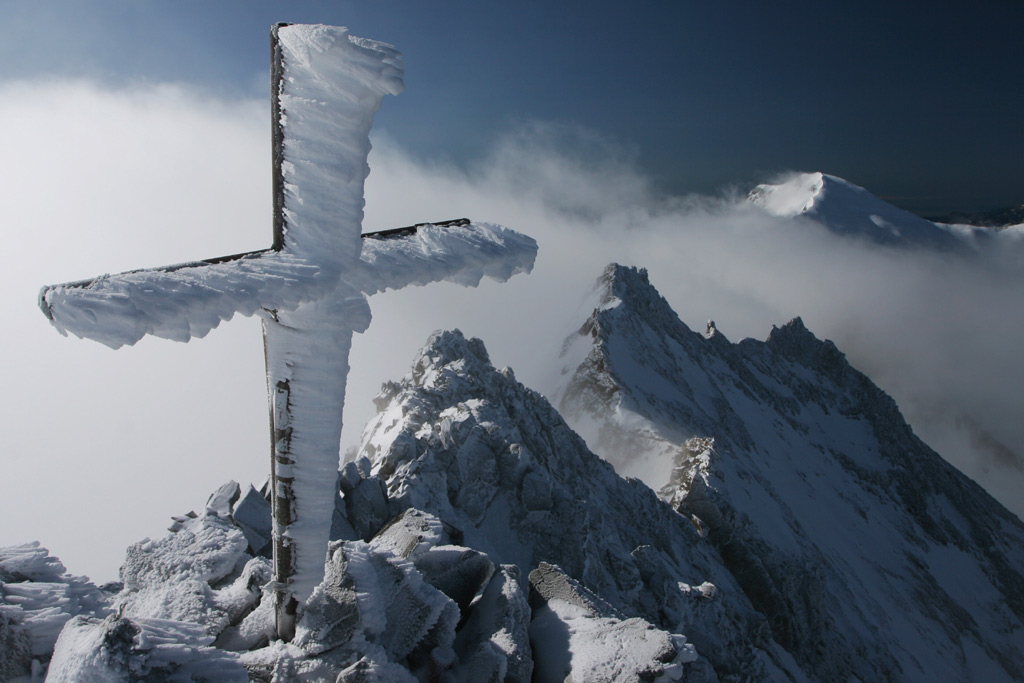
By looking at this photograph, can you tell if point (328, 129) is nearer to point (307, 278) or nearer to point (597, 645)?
point (307, 278)

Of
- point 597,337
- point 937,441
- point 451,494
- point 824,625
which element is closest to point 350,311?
point 451,494

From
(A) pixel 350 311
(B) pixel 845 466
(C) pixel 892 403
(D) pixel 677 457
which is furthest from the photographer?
(C) pixel 892 403

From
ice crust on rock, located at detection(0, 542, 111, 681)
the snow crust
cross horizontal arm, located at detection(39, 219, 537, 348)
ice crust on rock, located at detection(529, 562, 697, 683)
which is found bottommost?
ice crust on rock, located at detection(529, 562, 697, 683)

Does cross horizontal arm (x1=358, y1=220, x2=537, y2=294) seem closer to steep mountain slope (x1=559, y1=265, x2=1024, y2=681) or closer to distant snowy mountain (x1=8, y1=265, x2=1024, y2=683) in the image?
distant snowy mountain (x1=8, y1=265, x2=1024, y2=683)

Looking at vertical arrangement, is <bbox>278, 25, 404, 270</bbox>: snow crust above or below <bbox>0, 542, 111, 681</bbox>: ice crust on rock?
above

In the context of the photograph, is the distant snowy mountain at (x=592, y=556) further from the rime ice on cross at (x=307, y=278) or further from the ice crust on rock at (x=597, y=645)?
the rime ice on cross at (x=307, y=278)

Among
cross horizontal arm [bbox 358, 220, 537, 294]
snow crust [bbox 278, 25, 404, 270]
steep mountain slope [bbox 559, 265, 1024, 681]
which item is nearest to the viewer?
snow crust [bbox 278, 25, 404, 270]

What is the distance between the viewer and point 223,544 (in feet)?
24.6

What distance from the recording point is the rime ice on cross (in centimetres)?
297

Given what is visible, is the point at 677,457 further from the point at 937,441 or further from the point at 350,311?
the point at 937,441

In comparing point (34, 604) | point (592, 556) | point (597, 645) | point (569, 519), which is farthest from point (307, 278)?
point (569, 519)

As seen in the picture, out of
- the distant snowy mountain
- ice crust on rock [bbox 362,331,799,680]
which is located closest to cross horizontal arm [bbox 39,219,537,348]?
the distant snowy mountain

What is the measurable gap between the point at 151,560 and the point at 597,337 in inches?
2002

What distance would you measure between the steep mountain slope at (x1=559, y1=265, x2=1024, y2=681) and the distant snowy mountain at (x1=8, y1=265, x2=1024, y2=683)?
0.28m
